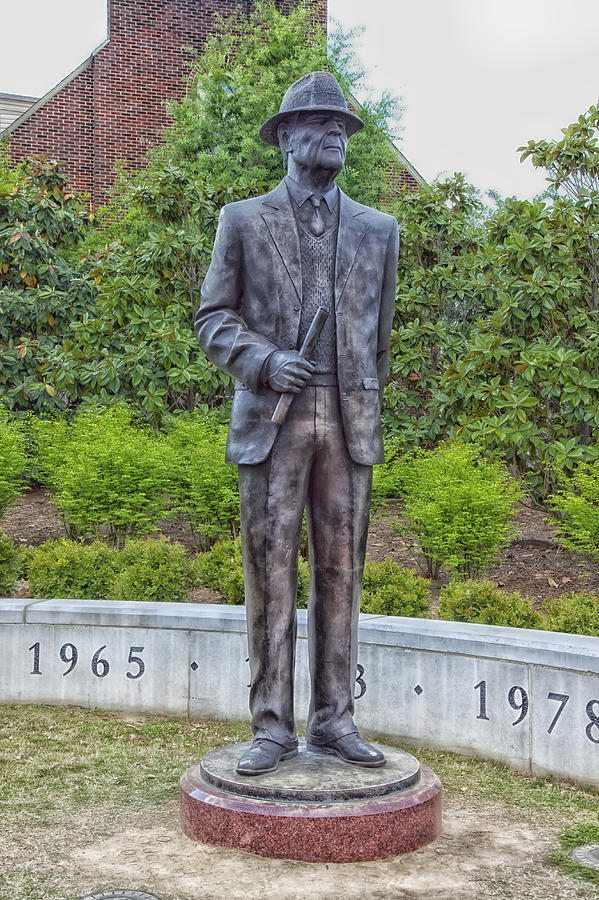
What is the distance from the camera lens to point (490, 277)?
1211 cm

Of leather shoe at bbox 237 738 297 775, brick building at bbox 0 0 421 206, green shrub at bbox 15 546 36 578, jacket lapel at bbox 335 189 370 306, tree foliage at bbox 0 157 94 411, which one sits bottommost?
leather shoe at bbox 237 738 297 775

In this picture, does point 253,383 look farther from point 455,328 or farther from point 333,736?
point 455,328

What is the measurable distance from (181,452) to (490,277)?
4.42 metres

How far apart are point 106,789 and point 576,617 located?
3013mm

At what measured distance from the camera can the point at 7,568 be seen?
314 inches

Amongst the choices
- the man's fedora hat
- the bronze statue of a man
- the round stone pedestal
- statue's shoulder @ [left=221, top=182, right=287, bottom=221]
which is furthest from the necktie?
the round stone pedestal

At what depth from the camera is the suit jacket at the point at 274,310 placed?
15.0 ft

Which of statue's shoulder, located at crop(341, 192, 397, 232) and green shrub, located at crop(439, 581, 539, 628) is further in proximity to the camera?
green shrub, located at crop(439, 581, 539, 628)

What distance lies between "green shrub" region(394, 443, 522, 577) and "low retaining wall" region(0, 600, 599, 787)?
6.72 ft

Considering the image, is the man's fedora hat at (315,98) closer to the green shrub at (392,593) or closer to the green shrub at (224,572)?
the green shrub at (392,593)

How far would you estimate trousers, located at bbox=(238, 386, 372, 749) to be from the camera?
4.59m

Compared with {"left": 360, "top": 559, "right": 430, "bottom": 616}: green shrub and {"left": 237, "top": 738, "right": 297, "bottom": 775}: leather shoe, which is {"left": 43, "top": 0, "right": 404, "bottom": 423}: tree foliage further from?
{"left": 237, "top": 738, "right": 297, "bottom": 775}: leather shoe

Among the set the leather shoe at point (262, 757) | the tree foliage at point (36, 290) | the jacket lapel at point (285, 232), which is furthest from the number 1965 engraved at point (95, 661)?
the tree foliage at point (36, 290)

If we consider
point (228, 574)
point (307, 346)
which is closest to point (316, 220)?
point (307, 346)
